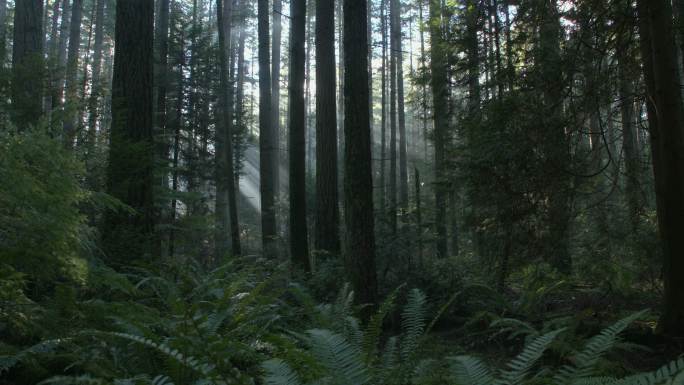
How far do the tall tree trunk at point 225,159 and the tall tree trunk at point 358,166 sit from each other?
178 inches

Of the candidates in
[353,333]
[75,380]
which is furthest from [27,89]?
[353,333]

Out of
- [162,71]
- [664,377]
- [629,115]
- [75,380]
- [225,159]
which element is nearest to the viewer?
[664,377]

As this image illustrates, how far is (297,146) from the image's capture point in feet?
39.3

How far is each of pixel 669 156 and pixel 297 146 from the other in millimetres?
8124

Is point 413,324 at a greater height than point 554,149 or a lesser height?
lesser

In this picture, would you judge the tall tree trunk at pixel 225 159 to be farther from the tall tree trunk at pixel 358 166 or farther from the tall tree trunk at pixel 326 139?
the tall tree trunk at pixel 358 166

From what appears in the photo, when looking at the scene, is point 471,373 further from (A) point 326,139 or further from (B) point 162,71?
(B) point 162,71

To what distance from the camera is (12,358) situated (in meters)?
2.76

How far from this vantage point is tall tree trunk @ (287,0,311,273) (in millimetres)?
11273

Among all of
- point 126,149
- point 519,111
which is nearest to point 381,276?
point 519,111

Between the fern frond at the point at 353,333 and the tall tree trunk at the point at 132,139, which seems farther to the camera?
the tall tree trunk at the point at 132,139

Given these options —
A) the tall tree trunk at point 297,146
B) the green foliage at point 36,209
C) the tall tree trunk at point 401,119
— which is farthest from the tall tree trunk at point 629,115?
the tall tree trunk at point 401,119

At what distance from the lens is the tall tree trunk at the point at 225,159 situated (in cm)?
1574

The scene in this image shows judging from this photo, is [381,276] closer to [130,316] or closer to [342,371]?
[130,316]
